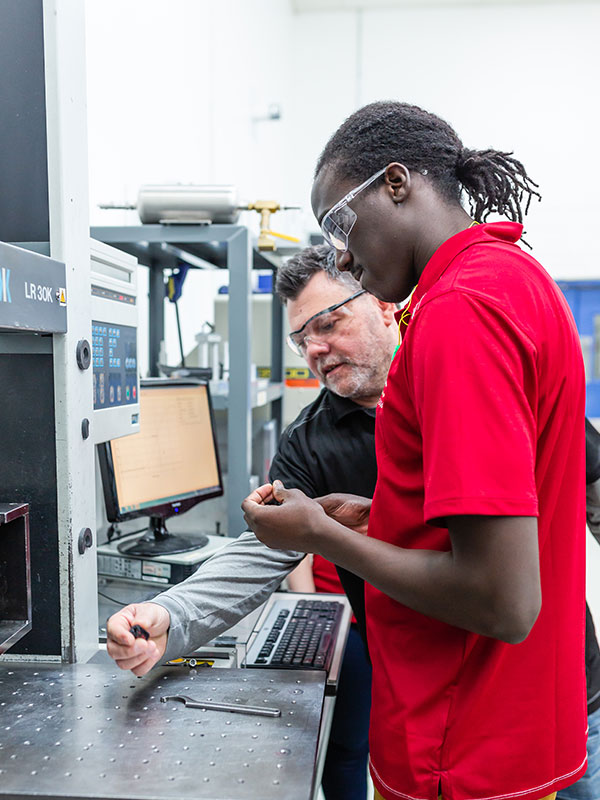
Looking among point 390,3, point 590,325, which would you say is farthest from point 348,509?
point 390,3

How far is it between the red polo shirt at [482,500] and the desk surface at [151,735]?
146 mm

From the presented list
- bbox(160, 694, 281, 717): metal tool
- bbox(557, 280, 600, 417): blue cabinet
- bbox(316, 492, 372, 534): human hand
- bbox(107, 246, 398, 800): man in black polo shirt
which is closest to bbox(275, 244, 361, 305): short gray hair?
bbox(107, 246, 398, 800): man in black polo shirt

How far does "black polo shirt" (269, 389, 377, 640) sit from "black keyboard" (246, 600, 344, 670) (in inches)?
10.3

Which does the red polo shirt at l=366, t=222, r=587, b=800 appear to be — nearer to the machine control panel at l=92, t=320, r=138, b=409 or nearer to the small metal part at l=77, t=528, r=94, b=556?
the small metal part at l=77, t=528, r=94, b=556

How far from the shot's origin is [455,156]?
917mm

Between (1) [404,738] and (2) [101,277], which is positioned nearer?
(1) [404,738]

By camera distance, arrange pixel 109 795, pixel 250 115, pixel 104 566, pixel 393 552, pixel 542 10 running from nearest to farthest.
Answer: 1. pixel 109 795
2. pixel 393 552
3. pixel 104 566
4. pixel 250 115
5. pixel 542 10

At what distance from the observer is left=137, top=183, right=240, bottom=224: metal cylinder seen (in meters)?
1.81

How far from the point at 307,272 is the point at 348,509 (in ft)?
2.25

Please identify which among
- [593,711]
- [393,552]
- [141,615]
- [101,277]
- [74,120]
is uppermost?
[74,120]

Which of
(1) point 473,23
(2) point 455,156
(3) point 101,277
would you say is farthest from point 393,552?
(1) point 473,23

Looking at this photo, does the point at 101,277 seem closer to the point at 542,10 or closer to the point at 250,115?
the point at 250,115

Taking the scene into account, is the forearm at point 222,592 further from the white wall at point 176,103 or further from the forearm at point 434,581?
the white wall at point 176,103

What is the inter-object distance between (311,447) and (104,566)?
0.59 meters
